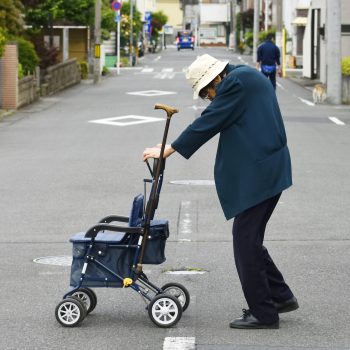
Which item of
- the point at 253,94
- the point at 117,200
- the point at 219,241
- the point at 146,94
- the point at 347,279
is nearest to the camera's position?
the point at 253,94

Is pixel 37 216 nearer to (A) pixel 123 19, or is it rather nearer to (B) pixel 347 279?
(B) pixel 347 279

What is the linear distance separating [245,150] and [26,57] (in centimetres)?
2791

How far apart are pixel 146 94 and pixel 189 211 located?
81.5ft

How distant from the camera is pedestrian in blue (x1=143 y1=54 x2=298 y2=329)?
7094 millimetres

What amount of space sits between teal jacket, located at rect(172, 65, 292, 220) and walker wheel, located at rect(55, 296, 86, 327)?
1.06m

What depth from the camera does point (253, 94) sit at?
23.3 feet

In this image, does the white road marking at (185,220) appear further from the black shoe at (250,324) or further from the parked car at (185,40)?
the parked car at (185,40)

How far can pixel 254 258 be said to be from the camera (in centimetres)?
716

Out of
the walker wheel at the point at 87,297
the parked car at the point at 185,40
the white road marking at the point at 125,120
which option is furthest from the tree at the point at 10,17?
the parked car at the point at 185,40

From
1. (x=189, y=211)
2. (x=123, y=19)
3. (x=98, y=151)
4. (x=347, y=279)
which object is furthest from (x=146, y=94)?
(x=123, y=19)

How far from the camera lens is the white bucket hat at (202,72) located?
279 inches

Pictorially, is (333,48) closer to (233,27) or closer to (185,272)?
(185,272)

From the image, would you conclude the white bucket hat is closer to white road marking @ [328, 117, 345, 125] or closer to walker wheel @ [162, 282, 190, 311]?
walker wheel @ [162, 282, 190, 311]

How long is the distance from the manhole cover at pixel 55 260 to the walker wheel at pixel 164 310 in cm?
246
